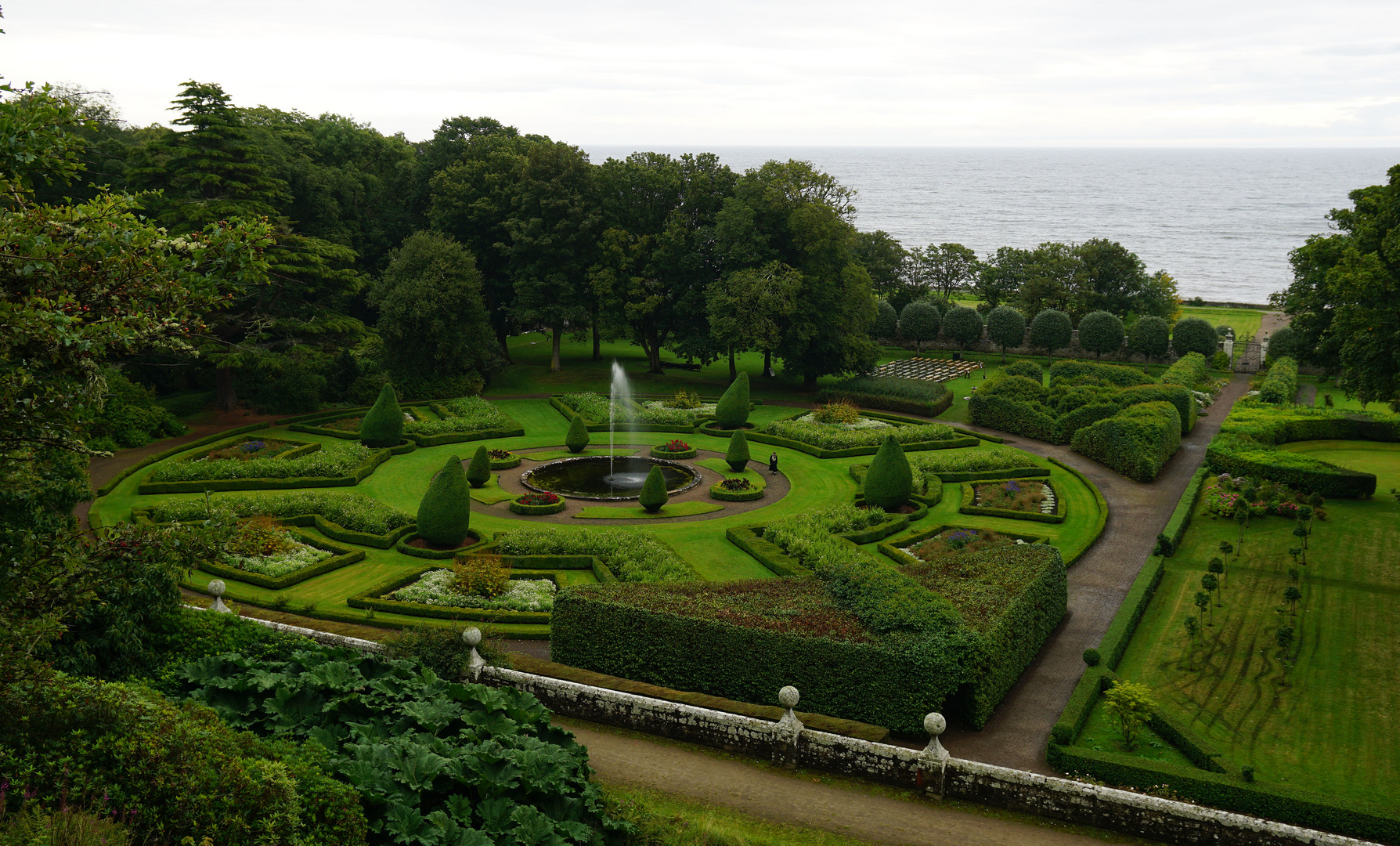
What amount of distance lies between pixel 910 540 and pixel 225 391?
36.7m

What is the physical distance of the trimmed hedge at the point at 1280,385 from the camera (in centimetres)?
4748

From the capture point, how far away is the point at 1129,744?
19141mm

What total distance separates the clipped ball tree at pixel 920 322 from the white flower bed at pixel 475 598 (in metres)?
49.9

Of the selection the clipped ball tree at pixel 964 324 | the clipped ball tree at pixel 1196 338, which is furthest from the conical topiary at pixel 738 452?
the clipped ball tree at pixel 1196 338

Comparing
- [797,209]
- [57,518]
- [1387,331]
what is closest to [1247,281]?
[797,209]

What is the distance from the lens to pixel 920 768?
17.1m

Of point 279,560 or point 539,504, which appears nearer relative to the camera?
point 279,560

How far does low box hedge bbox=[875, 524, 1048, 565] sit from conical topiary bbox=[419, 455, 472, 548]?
44.7 ft

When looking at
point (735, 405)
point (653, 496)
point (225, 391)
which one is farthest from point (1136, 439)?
point (225, 391)

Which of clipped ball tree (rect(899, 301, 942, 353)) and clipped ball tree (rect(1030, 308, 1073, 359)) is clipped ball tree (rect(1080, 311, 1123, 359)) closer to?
clipped ball tree (rect(1030, 308, 1073, 359))

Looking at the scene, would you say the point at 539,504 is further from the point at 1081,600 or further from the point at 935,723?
the point at 935,723

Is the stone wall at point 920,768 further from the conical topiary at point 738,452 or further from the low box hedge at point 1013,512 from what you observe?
the conical topiary at point 738,452

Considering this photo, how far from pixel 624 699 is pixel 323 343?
36907 millimetres

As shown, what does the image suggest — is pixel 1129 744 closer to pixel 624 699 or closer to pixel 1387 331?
pixel 624 699
